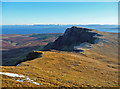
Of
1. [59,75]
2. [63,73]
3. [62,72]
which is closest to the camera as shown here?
[59,75]

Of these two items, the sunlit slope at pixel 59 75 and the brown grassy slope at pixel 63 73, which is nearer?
the sunlit slope at pixel 59 75

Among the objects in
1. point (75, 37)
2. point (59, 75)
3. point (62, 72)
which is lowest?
point (62, 72)

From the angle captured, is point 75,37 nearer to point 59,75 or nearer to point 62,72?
point 62,72

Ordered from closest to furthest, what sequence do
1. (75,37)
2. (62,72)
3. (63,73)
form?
(63,73)
(62,72)
(75,37)

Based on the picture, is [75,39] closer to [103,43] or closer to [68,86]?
[103,43]

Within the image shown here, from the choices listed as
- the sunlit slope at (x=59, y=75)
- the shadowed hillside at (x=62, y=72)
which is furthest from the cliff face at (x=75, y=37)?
the sunlit slope at (x=59, y=75)

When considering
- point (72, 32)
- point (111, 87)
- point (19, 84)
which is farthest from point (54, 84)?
point (72, 32)

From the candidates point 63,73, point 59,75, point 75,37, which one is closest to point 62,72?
point 63,73

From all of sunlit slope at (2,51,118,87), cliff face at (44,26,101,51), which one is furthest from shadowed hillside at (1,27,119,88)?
cliff face at (44,26,101,51)

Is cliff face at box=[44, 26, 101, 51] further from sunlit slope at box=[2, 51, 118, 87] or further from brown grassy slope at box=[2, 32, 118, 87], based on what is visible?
sunlit slope at box=[2, 51, 118, 87]

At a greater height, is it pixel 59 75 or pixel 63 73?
pixel 59 75

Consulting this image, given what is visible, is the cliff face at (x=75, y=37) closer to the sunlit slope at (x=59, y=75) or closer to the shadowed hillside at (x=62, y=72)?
the shadowed hillside at (x=62, y=72)

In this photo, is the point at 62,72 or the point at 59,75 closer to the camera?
the point at 59,75
